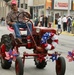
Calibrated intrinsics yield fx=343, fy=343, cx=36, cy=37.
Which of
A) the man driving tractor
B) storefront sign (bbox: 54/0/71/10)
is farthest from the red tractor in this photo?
storefront sign (bbox: 54/0/71/10)

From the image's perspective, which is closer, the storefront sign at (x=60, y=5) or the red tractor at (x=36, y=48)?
the red tractor at (x=36, y=48)

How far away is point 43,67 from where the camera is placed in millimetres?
10086

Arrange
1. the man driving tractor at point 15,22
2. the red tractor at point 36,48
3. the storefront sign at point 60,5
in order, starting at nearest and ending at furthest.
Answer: the red tractor at point 36,48
the man driving tractor at point 15,22
the storefront sign at point 60,5

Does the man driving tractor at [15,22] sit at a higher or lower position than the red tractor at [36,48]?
higher

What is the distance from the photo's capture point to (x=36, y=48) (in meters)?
8.66

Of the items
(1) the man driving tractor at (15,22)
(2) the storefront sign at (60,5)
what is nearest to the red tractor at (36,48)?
(1) the man driving tractor at (15,22)

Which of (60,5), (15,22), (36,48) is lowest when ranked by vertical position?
(36,48)

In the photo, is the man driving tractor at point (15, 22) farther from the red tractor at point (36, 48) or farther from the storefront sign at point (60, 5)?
the storefront sign at point (60, 5)

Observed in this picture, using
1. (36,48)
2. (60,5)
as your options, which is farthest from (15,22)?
(60,5)

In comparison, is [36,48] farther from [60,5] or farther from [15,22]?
[60,5]

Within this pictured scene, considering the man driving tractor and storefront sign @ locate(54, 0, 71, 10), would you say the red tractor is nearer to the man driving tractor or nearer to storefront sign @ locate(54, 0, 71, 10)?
the man driving tractor

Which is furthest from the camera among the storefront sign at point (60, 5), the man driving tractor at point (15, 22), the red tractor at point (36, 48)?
the storefront sign at point (60, 5)

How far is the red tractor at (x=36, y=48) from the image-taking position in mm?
8344

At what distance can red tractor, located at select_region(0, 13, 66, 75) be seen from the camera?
8344mm
